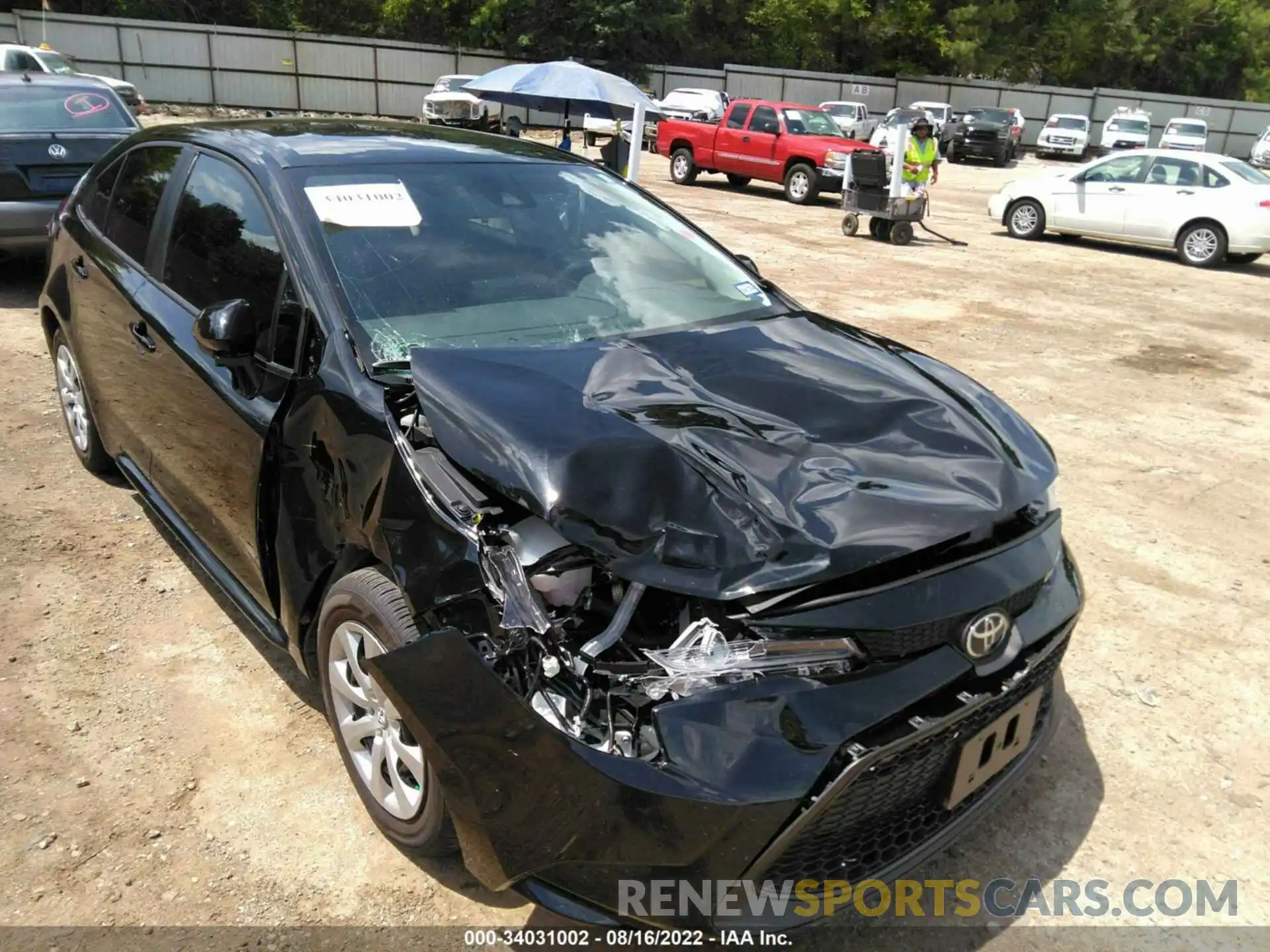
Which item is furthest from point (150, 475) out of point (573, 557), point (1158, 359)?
point (1158, 359)

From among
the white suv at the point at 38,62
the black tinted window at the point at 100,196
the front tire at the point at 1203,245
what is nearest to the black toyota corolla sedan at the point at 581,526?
the black tinted window at the point at 100,196

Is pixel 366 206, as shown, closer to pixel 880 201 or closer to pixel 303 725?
pixel 303 725

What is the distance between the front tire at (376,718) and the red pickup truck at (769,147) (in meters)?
16.6

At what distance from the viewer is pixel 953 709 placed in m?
2.02

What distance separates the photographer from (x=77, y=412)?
4.53 metres

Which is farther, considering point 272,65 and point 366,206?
point 272,65

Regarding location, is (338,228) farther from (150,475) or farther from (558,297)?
(150,475)

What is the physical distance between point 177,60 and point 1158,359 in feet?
105

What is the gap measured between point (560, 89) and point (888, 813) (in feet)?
36.0

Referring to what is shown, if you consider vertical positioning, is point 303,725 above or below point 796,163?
below

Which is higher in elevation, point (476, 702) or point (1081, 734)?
point (476, 702)

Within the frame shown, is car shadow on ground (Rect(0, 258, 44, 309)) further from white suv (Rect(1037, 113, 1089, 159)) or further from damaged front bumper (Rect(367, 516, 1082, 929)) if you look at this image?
white suv (Rect(1037, 113, 1089, 159))

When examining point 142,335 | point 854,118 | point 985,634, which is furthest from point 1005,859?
point 854,118
